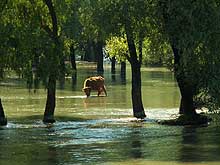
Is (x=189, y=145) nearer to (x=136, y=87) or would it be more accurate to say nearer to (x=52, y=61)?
(x=52, y=61)

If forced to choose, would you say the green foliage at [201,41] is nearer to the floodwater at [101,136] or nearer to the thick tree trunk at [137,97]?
the floodwater at [101,136]

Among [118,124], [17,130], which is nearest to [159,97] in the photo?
[118,124]

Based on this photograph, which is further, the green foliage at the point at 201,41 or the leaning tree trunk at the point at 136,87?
the leaning tree trunk at the point at 136,87

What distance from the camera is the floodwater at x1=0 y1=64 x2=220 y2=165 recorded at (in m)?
16.4

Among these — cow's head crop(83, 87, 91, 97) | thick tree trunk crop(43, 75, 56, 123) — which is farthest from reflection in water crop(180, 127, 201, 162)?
cow's head crop(83, 87, 91, 97)

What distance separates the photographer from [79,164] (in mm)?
15367

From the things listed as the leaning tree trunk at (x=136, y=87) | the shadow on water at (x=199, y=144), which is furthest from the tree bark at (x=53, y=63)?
the shadow on water at (x=199, y=144)

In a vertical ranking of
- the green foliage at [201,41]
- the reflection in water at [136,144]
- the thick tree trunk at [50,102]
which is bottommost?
the reflection in water at [136,144]

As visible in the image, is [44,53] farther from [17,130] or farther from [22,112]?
[22,112]

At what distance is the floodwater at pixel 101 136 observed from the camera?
16.4 meters

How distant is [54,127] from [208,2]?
8908 millimetres

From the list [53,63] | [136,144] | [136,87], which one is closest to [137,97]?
[136,87]

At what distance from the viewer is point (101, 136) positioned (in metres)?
21.9

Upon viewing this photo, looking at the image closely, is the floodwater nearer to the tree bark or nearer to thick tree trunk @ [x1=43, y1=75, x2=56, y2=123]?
thick tree trunk @ [x1=43, y1=75, x2=56, y2=123]
